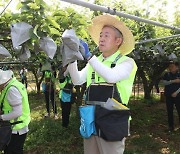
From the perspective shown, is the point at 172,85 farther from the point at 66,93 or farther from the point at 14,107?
the point at 14,107

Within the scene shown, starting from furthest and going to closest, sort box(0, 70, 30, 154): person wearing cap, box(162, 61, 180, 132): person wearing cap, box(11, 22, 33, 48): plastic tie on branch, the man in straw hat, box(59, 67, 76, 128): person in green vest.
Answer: box(59, 67, 76, 128): person in green vest → box(162, 61, 180, 132): person wearing cap → box(0, 70, 30, 154): person wearing cap → the man in straw hat → box(11, 22, 33, 48): plastic tie on branch

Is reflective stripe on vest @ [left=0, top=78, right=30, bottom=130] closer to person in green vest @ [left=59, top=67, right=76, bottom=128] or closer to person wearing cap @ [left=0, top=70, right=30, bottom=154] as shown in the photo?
person wearing cap @ [left=0, top=70, right=30, bottom=154]

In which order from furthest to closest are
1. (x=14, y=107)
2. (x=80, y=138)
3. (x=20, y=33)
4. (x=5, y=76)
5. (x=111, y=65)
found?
1. (x=80, y=138)
2. (x=5, y=76)
3. (x=14, y=107)
4. (x=111, y=65)
5. (x=20, y=33)

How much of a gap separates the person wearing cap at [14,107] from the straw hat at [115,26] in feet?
4.44

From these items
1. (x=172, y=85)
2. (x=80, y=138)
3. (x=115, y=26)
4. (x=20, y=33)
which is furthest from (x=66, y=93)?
(x=20, y=33)

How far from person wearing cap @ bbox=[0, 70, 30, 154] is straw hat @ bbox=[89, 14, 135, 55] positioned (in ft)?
4.44

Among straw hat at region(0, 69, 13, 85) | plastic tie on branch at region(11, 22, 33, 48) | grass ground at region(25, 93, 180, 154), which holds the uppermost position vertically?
plastic tie on branch at region(11, 22, 33, 48)

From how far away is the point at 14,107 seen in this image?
353 centimetres

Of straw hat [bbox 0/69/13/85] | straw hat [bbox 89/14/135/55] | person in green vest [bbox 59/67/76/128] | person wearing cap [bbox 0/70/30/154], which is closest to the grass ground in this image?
person in green vest [bbox 59/67/76/128]

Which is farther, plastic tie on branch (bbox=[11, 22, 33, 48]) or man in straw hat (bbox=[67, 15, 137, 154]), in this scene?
man in straw hat (bbox=[67, 15, 137, 154])

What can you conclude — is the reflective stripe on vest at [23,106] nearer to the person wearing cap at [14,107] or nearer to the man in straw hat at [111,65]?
the person wearing cap at [14,107]

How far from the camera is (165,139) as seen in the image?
6.44 metres

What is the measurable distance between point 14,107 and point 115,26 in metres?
1.71

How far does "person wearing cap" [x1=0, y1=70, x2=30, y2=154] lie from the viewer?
3.52m
